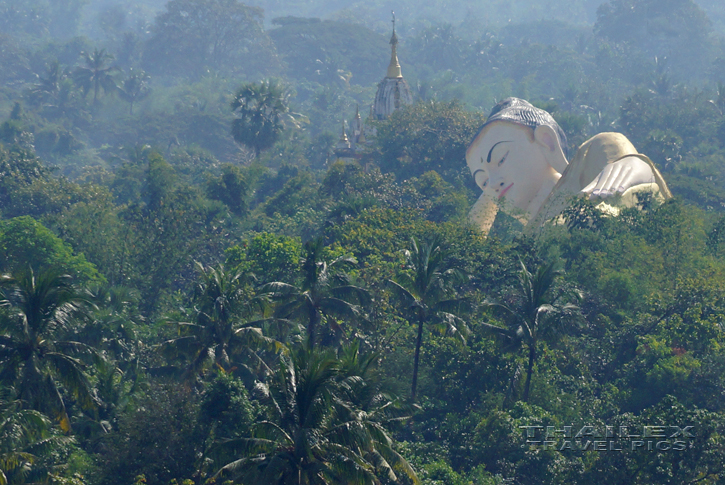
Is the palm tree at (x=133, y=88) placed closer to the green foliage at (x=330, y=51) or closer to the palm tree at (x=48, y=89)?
the palm tree at (x=48, y=89)

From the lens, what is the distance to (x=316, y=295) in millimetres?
28516

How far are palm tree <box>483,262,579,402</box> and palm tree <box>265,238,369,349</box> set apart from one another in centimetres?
413

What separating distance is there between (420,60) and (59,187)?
9724 cm

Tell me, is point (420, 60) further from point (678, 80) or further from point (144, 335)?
point (144, 335)

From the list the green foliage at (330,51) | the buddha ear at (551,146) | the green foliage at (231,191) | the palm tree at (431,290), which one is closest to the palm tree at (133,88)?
the green foliage at (330,51)

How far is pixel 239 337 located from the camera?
26.5 m

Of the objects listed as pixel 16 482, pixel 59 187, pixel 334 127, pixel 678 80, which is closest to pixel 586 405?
pixel 16 482

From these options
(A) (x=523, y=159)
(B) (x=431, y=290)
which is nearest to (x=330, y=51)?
(A) (x=523, y=159)

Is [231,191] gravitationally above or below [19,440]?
below

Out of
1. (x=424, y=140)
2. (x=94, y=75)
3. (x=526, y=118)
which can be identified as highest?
(x=526, y=118)

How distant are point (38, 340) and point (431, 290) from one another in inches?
457

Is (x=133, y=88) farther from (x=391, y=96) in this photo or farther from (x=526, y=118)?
(x=526, y=118)

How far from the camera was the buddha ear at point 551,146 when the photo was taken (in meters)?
45.6

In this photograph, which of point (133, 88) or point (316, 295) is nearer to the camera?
point (316, 295)
